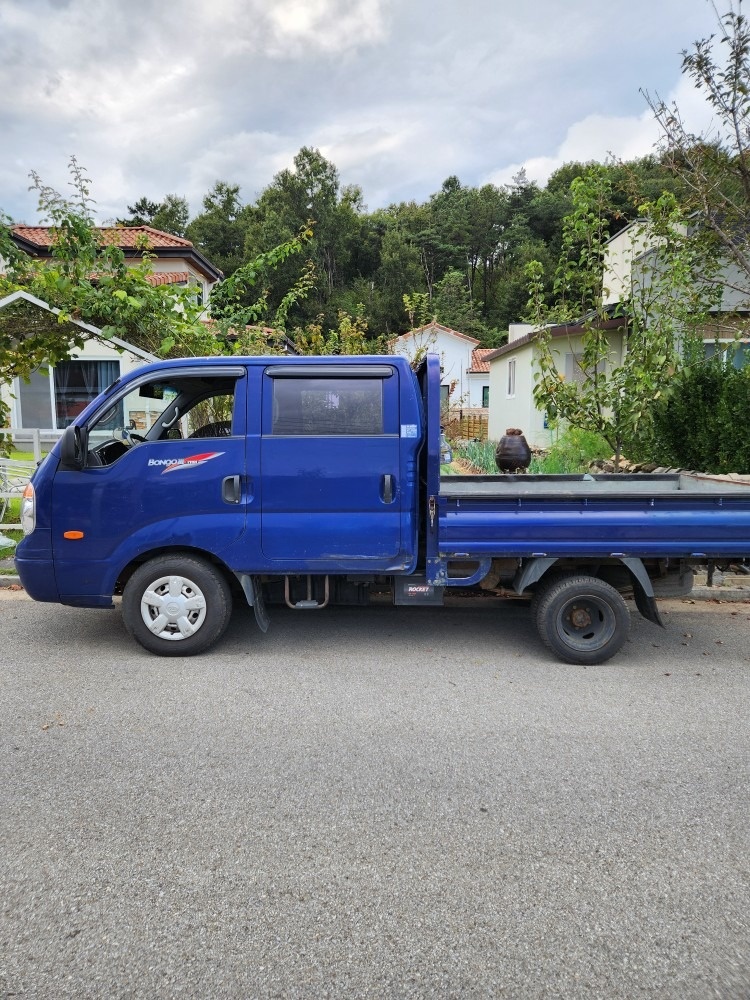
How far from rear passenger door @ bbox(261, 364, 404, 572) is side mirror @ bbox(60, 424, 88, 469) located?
1.31 m

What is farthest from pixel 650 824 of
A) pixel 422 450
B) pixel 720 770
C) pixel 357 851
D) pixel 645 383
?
pixel 645 383

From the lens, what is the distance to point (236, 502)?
4996mm

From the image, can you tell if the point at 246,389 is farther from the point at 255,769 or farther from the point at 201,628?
the point at 255,769

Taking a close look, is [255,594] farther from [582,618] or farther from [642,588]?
[642,588]

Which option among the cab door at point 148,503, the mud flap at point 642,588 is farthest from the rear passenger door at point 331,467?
the mud flap at point 642,588

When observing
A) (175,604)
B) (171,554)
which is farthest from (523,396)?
(175,604)

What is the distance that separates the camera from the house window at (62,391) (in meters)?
16.1

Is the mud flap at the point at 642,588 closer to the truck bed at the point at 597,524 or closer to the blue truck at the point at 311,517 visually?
the blue truck at the point at 311,517

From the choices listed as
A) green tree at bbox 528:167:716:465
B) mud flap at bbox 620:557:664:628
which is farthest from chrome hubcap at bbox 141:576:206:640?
green tree at bbox 528:167:716:465

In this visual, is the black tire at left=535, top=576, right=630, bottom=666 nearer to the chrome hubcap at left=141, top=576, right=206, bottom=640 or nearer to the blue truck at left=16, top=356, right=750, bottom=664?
the blue truck at left=16, top=356, right=750, bottom=664

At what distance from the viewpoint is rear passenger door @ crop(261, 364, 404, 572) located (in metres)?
4.96

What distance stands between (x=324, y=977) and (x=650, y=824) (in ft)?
5.33

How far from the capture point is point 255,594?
521 centimetres

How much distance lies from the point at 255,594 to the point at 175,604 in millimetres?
584
